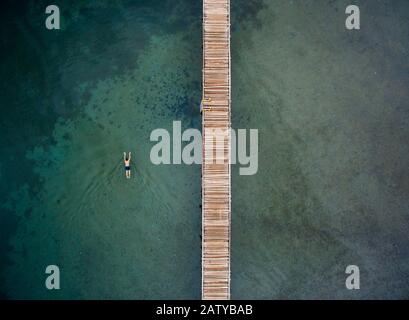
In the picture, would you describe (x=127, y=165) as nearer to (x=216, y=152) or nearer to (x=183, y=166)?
(x=183, y=166)

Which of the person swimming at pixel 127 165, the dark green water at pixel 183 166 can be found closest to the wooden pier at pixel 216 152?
the dark green water at pixel 183 166

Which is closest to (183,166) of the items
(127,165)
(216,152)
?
(216,152)

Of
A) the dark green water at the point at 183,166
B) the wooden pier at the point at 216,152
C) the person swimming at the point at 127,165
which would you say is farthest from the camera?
the dark green water at the point at 183,166

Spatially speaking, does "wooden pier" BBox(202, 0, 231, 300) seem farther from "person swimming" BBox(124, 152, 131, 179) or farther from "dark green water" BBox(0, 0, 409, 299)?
"person swimming" BBox(124, 152, 131, 179)

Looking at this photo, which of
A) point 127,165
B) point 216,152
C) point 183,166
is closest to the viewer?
point 216,152

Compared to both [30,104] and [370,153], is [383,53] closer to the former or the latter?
[370,153]

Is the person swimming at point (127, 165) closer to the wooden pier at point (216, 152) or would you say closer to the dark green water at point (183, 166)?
the dark green water at point (183, 166)
